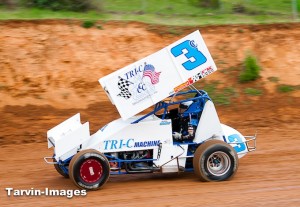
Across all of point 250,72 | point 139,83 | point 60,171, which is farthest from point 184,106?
point 250,72

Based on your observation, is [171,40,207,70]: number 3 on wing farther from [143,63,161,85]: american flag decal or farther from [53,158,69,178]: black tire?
[53,158,69,178]: black tire

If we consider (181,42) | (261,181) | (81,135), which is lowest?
(261,181)

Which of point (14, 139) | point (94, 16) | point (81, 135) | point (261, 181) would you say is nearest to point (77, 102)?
point (14, 139)

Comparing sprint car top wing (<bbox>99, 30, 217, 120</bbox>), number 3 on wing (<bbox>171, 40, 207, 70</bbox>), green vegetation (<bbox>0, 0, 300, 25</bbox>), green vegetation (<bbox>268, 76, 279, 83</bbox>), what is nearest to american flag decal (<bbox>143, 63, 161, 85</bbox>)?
sprint car top wing (<bbox>99, 30, 217, 120</bbox>)

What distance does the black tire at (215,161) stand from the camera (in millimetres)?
12117

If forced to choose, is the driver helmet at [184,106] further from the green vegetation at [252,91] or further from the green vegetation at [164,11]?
the green vegetation at [164,11]

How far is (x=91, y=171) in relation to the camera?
11914 millimetres

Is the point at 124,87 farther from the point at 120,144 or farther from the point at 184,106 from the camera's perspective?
the point at 184,106

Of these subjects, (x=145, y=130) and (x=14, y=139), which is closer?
(x=145, y=130)

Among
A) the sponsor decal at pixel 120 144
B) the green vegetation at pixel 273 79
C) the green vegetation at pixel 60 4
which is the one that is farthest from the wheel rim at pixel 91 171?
the green vegetation at pixel 60 4

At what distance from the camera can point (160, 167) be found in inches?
485

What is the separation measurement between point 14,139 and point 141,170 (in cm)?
539

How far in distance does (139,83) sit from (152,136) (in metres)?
0.98

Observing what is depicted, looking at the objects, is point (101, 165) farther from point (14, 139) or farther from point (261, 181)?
point (14, 139)
